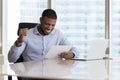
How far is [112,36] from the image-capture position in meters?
4.39

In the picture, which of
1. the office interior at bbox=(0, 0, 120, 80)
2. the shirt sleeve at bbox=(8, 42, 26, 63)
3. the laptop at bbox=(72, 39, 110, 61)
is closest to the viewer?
the shirt sleeve at bbox=(8, 42, 26, 63)

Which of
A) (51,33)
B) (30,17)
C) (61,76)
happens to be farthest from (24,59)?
(30,17)

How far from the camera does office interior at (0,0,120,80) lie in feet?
14.3

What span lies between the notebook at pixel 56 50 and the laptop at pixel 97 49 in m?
0.20

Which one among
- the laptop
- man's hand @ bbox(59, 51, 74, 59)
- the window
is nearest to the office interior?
the window

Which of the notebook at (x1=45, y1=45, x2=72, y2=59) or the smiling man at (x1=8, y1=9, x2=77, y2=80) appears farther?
the smiling man at (x1=8, y1=9, x2=77, y2=80)

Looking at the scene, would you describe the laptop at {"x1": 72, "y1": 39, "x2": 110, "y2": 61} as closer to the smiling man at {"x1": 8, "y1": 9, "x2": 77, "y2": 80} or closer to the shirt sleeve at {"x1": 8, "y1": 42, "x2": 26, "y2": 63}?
the smiling man at {"x1": 8, "y1": 9, "x2": 77, "y2": 80}

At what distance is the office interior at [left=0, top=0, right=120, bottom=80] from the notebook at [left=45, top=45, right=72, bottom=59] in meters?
1.83

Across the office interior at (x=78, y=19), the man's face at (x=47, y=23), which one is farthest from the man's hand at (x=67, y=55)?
the office interior at (x=78, y=19)

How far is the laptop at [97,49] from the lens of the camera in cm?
260

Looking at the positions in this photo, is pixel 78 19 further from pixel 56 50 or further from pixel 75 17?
pixel 56 50

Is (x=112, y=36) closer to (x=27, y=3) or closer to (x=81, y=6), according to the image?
(x=81, y=6)

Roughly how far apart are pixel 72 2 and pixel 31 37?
1938 mm

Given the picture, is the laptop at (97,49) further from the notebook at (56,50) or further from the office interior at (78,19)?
the office interior at (78,19)
